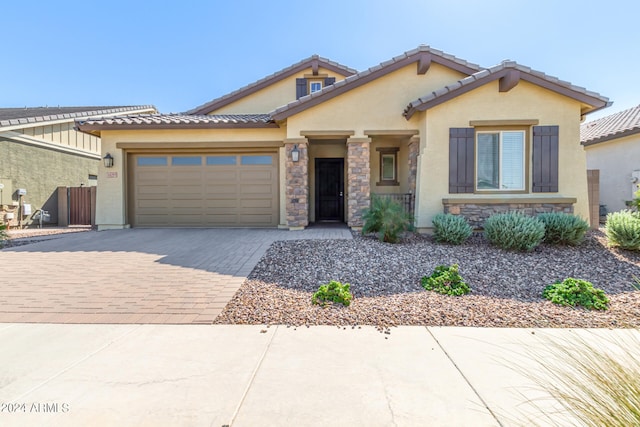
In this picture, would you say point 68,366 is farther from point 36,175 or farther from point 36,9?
point 36,175

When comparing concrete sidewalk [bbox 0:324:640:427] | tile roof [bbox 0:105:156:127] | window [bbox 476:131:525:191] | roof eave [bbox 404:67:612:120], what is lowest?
concrete sidewalk [bbox 0:324:640:427]

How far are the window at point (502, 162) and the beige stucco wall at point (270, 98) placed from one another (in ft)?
25.5

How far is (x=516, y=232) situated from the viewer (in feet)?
21.5

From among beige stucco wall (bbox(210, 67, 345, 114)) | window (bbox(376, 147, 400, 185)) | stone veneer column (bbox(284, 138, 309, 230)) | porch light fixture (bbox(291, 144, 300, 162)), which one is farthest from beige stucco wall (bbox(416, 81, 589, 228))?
beige stucco wall (bbox(210, 67, 345, 114))

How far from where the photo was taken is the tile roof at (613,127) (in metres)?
11.8

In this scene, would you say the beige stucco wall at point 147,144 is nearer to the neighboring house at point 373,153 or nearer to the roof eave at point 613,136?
the neighboring house at point 373,153

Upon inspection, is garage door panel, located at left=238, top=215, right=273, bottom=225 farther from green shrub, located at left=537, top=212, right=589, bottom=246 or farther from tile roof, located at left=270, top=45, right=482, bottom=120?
green shrub, located at left=537, top=212, right=589, bottom=246

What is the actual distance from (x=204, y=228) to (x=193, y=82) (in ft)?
30.1

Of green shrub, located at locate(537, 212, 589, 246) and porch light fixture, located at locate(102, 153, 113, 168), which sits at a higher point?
porch light fixture, located at locate(102, 153, 113, 168)

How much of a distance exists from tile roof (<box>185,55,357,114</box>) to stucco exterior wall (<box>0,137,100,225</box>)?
5.93m

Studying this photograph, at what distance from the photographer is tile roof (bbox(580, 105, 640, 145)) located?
11832 millimetres

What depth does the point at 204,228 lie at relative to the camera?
1031 cm

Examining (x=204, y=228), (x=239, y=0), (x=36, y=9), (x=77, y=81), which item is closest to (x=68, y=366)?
(x=204, y=228)

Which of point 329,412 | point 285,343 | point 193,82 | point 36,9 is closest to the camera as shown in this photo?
point 329,412
